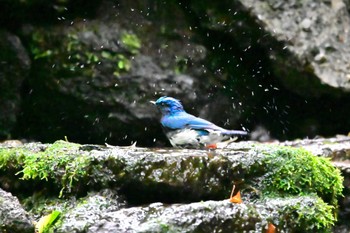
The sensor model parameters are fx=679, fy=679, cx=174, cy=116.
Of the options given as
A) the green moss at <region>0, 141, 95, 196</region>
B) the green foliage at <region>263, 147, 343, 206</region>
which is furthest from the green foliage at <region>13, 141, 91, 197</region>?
the green foliage at <region>263, 147, 343, 206</region>

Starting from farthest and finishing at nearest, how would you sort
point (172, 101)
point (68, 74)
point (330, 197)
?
point (68, 74) → point (172, 101) → point (330, 197)

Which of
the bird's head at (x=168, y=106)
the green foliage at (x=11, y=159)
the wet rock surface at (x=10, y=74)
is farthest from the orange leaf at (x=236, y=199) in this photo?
the wet rock surface at (x=10, y=74)

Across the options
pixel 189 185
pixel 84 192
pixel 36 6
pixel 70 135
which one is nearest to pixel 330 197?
pixel 189 185

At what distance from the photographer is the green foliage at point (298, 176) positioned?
4484mm

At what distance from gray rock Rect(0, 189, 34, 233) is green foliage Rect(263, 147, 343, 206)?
5.14ft

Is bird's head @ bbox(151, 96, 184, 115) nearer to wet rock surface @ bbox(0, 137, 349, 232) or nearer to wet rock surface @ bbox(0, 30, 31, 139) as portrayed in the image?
wet rock surface @ bbox(0, 137, 349, 232)

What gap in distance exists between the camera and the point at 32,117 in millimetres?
7383

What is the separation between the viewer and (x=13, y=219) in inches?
151

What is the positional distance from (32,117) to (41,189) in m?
3.09

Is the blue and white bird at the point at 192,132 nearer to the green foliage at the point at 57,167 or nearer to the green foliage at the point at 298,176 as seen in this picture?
the green foliage at the point at 298,176

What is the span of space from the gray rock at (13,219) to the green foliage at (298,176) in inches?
61.6

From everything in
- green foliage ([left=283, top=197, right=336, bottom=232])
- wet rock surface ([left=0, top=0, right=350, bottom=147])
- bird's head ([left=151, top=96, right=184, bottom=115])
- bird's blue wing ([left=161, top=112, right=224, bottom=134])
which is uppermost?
wet rock surface ([left=0, top=0, right=350, bottom=147])

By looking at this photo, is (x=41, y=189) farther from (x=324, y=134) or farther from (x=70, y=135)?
(x=324, y=134)

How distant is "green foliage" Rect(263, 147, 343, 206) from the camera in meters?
4.48
